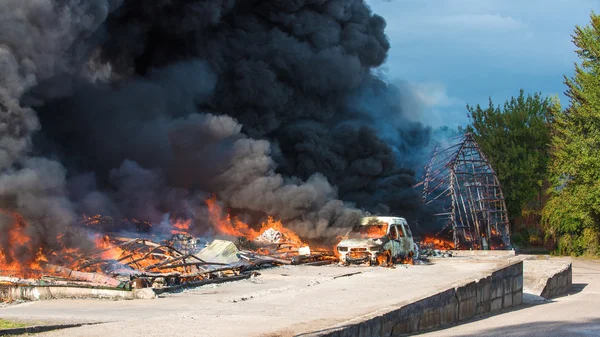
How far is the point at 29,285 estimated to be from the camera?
13.9 meters

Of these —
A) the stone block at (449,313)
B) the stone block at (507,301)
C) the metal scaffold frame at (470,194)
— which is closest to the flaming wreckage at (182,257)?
the stone block at (507,301)

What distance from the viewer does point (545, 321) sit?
13.7 metres

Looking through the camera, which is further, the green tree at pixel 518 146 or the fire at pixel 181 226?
the green tree at pixel 518 146

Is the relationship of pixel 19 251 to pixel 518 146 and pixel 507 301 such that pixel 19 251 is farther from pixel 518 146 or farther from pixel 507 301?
pixel 518 146

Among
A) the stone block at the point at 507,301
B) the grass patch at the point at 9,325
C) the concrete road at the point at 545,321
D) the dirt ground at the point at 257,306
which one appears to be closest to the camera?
the grass patch at the point at 9,325

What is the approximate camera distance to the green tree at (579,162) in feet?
107

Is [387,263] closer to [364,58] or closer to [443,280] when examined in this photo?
[443,280]

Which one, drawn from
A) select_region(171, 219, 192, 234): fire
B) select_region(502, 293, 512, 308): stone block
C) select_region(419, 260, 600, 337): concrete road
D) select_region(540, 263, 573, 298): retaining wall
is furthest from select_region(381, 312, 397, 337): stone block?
select_region(171, 219, 192, 234): fire

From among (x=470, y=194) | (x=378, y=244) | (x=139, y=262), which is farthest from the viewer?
(x=470, y=194)

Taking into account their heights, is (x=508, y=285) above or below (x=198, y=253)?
below

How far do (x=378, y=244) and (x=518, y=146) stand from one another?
69.1 feet

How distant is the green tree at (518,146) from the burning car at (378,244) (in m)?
17.4

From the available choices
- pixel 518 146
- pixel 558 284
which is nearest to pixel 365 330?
pixel 558 284

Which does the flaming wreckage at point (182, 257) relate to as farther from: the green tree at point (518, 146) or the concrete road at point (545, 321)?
the green tree at point (518, 146)
